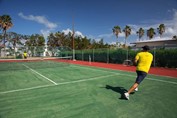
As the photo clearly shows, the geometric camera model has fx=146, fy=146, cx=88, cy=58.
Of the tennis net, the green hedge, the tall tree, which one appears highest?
the tall tree

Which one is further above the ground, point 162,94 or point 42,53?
point 42,53

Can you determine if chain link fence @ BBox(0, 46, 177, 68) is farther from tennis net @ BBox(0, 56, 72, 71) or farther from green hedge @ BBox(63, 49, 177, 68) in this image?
tennis net @ BBox(0, 56, 72, 71)

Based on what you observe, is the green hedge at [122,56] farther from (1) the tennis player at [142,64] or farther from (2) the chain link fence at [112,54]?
(1) the tennis player at [142,64]

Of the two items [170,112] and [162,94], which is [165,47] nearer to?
[162,94]

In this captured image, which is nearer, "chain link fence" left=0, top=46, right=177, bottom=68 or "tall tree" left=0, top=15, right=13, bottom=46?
"chain link fence" left=0, top=46, right=177, bottom=68

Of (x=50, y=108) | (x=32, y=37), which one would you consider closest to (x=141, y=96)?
(x=50, y=108)

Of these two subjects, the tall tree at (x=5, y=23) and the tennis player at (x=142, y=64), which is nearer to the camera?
the tennis player at (x=142, y=64)

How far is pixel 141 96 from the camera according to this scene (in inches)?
224

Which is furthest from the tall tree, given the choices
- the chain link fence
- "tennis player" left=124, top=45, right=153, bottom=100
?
"tennis player" left=124, top=45, right=153, bottom=100

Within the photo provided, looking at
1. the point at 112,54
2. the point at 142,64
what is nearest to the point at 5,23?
the point at 112,54

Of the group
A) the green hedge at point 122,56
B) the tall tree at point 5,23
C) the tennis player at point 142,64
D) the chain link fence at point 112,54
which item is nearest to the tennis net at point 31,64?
the chain link fence at point 112,54

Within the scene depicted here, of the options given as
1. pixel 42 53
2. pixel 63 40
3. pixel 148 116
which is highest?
pixel 63 40

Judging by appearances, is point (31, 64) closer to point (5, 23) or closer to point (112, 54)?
point (112, 54)

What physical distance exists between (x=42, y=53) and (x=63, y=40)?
28312 mm
